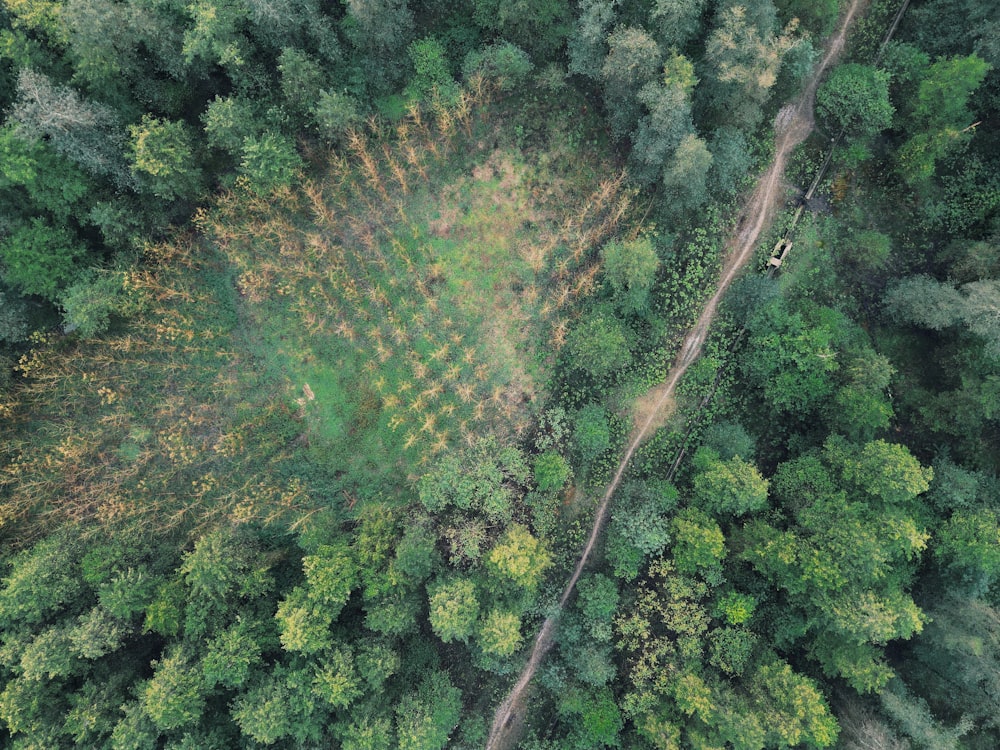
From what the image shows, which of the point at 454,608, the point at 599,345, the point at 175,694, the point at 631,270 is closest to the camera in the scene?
the point at 175,694

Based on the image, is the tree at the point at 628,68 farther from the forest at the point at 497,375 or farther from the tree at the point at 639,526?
the tree at the point at 639,526

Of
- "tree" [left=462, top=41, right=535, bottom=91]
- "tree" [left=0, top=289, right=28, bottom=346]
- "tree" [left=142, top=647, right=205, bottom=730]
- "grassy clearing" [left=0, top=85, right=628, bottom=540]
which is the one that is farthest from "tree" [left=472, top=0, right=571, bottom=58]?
"tree" [left=142, top=647, right=205, bottom=730]

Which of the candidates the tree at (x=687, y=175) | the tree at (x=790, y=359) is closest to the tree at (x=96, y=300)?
the tree at (x=687, y=175)

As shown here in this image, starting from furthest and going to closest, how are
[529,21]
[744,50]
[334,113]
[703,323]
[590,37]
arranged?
[703,323], [529,21], [334,113], [590,37], [744,50]

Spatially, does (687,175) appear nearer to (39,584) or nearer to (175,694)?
(175,694)

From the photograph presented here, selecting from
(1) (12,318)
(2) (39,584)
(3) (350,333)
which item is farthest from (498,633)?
(1) (12,318)

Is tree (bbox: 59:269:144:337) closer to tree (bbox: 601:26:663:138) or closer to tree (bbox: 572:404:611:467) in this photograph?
tree (bbox: 572:404:611:467)
